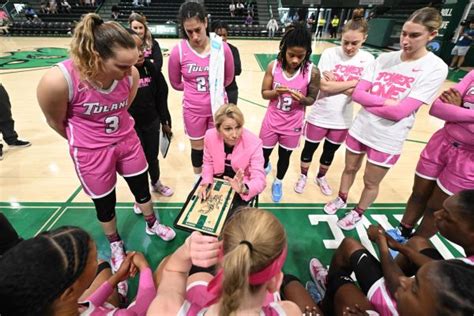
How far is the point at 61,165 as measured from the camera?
3.20m

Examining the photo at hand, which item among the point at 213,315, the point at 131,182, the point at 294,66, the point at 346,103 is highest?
the point at 294,66

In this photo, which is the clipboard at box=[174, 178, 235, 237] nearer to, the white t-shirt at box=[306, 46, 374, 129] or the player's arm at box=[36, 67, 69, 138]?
the player's arm at box=[36, 67, 69, 138]

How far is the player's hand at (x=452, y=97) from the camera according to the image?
1.62 metres

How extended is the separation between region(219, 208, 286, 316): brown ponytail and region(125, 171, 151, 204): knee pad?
1135mm

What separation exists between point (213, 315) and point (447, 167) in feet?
5.74

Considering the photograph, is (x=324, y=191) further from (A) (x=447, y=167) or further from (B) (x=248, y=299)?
(B) (x=248, y=299)

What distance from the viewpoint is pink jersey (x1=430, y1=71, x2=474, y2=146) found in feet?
5.10

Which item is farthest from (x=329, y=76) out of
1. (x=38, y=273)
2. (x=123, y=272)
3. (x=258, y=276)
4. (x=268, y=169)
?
(x=38, y=273)

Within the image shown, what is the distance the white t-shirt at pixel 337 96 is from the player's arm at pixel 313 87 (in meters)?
0.19

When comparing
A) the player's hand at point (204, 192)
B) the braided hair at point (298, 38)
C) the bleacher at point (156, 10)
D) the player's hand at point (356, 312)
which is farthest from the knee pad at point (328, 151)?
the bleacher at point (156, 10)

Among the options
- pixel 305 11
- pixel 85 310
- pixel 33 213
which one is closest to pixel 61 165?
pixel 33 213

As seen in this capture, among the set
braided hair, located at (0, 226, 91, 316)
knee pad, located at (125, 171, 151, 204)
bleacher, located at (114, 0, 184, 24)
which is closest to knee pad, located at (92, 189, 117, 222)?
knee pad, located at (125, 171, 151, 204)

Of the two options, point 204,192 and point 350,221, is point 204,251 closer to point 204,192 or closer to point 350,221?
point 204,192

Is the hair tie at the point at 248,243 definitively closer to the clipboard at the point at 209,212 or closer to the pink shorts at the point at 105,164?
the clipboard at the point at 209,212
